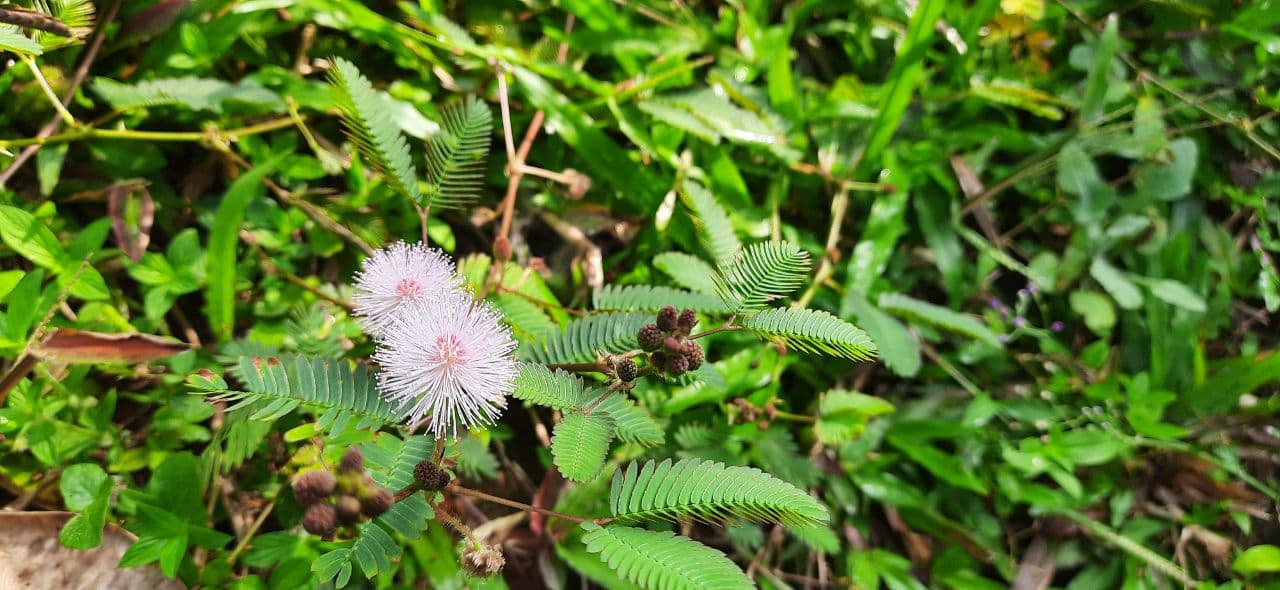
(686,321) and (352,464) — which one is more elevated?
(686,321)

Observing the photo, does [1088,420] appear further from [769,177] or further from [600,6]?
[600,6]

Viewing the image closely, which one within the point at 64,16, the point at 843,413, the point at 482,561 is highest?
the point at 64,16

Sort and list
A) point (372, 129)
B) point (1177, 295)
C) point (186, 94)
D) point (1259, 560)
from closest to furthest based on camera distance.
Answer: point (372, 129), point (186, 94), point (1259, 560), point (1177, 295)

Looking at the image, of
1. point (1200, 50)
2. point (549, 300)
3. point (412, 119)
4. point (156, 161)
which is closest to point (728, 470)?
point (549, 300)

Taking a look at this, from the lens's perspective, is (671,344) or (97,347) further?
(97,347)

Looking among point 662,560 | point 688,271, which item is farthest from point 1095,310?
point 662,560

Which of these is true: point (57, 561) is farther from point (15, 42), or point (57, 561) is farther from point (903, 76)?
point (903, 76)

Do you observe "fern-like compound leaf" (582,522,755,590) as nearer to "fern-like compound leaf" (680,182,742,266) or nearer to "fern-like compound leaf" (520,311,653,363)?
"fern-like compound leaf" (520,311,653,363)

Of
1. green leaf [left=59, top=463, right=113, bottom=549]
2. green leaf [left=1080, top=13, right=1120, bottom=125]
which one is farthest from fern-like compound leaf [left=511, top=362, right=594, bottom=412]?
green leaf [left=1080, top=13, right=1120, bottom=125]
